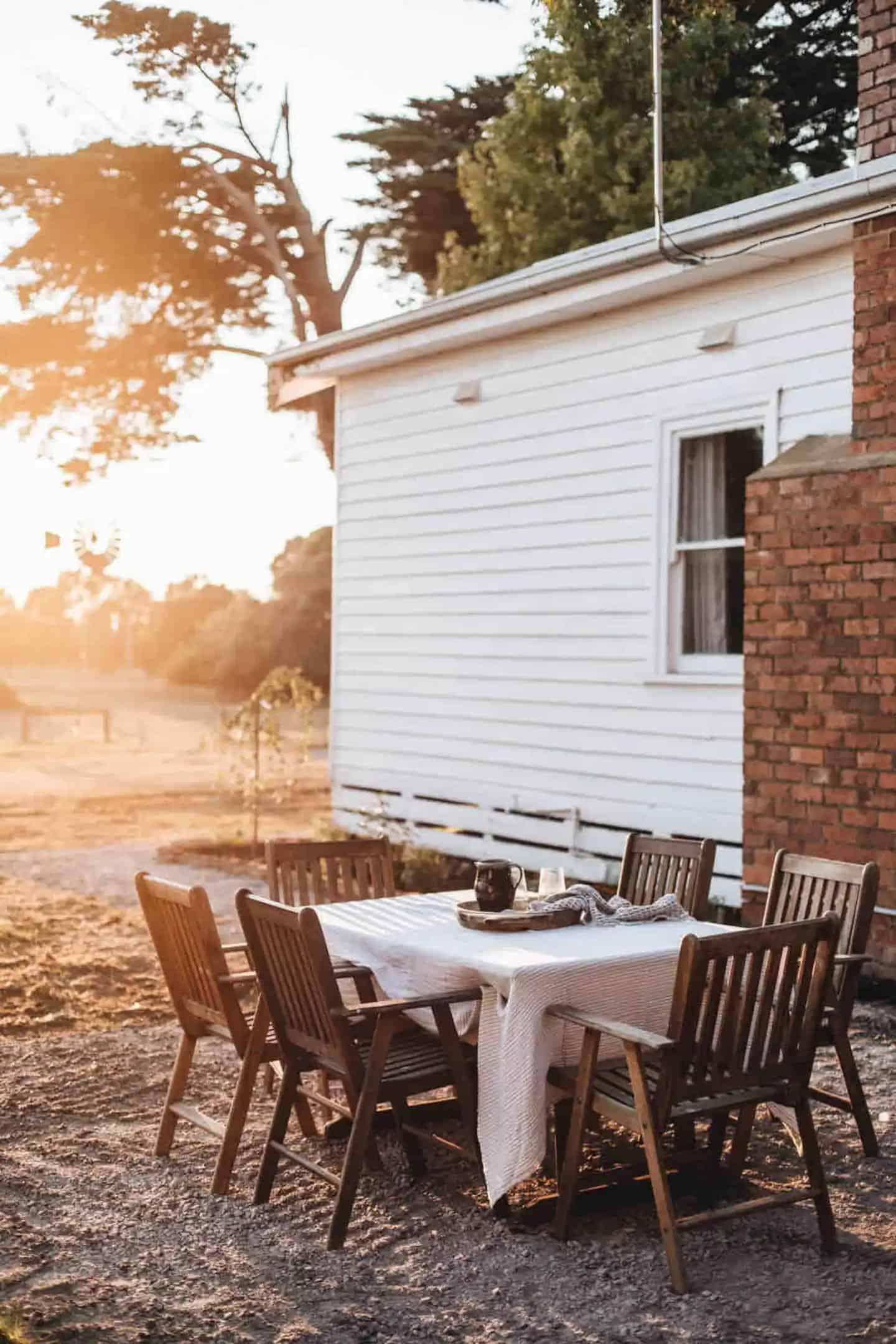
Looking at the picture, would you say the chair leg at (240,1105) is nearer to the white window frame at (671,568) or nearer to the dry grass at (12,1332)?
the dry grass at (12,1332)

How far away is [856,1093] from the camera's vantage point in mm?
5113

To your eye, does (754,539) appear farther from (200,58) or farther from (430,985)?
(200,58)

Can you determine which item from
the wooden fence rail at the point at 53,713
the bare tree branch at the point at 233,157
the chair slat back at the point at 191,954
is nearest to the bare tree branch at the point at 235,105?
the bare tree branch at the point at 233,157

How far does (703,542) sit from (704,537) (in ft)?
0.13

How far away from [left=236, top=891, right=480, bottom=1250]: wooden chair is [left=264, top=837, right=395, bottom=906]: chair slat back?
39.7 inches

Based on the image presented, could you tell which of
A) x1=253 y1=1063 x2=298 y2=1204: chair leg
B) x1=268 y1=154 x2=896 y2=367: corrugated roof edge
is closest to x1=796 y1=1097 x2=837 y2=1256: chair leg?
x1=253 y1=1063 x2=298 y2=1204: chair leg

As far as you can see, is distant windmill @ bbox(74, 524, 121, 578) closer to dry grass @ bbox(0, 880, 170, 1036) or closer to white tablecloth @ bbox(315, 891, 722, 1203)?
dry grass @ bbox(0, 880, 170, 1036)

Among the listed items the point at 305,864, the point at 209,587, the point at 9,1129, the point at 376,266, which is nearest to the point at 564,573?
the point at 305,864

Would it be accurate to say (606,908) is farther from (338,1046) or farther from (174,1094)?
(174,1094)

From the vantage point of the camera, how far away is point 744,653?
798cm

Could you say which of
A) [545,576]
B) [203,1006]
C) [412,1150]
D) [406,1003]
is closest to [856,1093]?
[412,1150]

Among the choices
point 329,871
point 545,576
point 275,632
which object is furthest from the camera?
point 275,632

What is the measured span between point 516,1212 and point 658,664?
5.30 m

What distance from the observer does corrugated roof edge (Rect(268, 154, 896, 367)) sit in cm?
742
